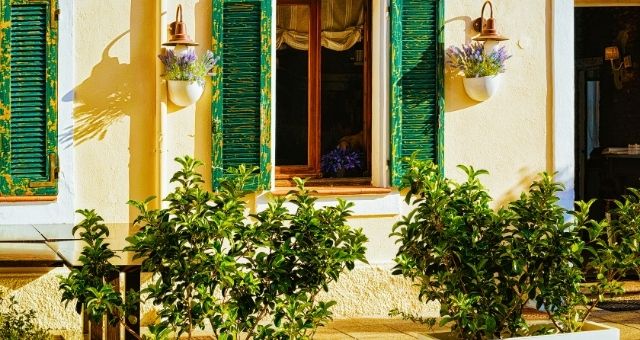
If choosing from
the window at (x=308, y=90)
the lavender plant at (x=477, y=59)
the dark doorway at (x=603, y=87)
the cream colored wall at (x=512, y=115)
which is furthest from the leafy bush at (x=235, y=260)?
the dark doorway at (x=603, y=87)

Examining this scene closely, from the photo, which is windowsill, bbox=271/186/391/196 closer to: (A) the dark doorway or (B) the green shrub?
(B) the green shrub

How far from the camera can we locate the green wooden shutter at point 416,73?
10047 millimetres

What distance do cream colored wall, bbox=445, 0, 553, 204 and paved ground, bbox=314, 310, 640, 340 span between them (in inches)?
49.4

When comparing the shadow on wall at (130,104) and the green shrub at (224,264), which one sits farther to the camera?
the shadow on wall at (130,104)

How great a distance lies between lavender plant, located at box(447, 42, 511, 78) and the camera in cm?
995

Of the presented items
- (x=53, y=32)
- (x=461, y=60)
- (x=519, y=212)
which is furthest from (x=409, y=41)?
(x=519, y=212)

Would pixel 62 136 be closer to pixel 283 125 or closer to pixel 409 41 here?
pixel 283 125

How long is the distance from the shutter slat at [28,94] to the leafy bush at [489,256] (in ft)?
12.1

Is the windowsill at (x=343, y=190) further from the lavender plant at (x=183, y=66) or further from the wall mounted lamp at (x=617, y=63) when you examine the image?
the wall mounted lamp at (x=617, y=63)

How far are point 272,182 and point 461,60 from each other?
179 cm

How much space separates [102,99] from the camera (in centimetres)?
944

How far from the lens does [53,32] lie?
30.6 feet

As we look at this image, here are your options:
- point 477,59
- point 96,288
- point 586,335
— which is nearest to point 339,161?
point 477,59

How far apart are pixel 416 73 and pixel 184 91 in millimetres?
1929
